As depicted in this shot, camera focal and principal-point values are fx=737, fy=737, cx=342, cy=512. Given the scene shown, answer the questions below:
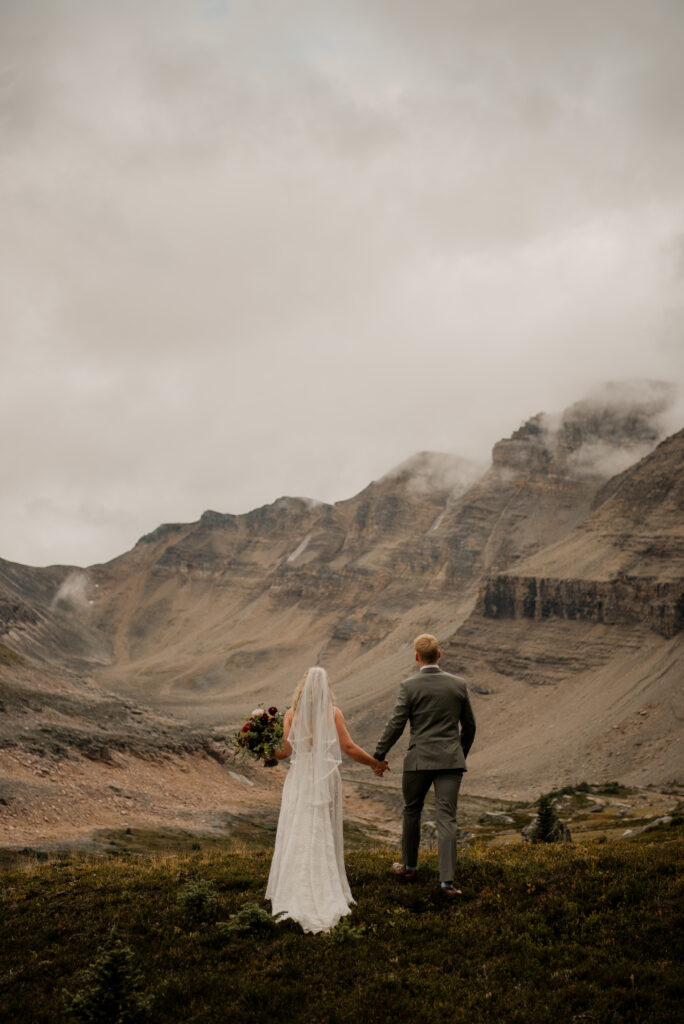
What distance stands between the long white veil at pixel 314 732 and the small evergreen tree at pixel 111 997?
297 cm

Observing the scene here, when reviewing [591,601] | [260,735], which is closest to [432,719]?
[260,735]

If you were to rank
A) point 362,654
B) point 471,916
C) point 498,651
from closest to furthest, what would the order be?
point 471,916 < point 498,651 < point 362,654

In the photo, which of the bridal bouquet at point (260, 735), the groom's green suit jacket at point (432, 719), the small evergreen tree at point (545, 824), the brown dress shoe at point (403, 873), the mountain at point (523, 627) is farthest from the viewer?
the mountain at point (523, 627)

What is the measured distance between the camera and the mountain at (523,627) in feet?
245

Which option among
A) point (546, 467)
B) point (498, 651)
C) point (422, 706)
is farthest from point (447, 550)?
point (422, 706)

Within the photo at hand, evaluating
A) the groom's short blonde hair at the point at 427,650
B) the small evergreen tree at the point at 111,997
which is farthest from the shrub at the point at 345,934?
the groom's short blonde hair at the point at 427,650

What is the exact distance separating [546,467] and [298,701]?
169497mm

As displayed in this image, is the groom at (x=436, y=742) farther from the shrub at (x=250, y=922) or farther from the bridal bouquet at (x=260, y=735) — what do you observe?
the shrub at (x=250, y=922)

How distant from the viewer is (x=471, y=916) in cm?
873

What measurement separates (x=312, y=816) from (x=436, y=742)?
6.06 ft

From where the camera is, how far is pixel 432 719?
31.1ft

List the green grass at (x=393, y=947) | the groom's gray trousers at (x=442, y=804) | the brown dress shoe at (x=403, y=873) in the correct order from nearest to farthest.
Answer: the green grass at (x=393, y=947), the groom's gray trousers at (x=442, y=804), the brown dress shoe at (x=403, y=873)

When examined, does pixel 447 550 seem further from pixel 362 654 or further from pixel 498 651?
pixel 498 651

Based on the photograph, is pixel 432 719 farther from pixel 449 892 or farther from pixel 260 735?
pixel 260 735
